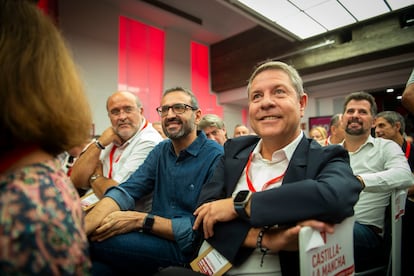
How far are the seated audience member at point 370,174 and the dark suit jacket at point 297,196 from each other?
0.59 meters

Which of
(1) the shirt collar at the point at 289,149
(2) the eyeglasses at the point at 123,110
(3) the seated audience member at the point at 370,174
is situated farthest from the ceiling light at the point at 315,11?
(1) the shirt collar at the point at 289,149

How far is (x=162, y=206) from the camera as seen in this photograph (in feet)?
5.39

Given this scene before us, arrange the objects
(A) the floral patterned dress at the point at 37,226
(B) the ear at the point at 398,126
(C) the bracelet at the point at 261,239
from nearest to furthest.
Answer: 1. (A) the floral patterned dress at the point at 37,226
2. (C) the bracelet at the point at 261,239
3. (B) the ear at the point at 398,126

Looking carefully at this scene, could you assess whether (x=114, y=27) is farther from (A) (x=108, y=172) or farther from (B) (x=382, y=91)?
(B) (x=382, y=91)

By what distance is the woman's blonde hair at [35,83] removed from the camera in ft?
1.71

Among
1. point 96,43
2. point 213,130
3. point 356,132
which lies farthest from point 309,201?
point 96,43

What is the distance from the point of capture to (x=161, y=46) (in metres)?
6.12

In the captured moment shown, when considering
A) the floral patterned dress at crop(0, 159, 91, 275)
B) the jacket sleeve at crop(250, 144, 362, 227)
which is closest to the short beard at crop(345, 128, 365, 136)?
the jacket sleeve at crop(250, 144, 362, 227)

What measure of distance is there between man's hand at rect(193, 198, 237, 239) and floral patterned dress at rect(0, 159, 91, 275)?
568 millimetres

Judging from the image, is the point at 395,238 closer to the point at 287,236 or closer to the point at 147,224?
the point at 287,236

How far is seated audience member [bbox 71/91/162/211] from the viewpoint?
1.98m

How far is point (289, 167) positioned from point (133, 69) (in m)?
5.11

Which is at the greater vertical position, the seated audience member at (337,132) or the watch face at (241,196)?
the seated audience member at (337,132)

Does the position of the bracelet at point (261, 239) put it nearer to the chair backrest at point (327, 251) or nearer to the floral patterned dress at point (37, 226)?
the chair backrest at point (327, 251)
